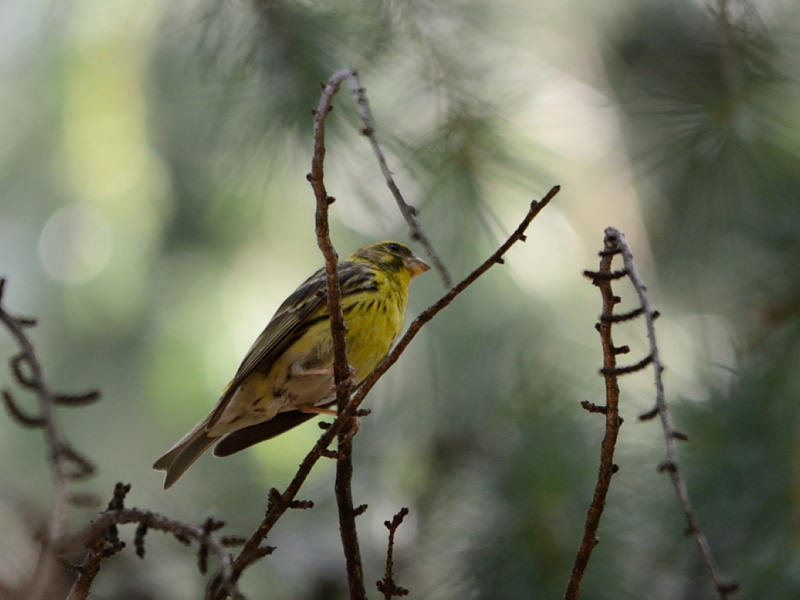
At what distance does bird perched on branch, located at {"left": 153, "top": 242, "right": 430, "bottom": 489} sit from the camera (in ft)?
11.3

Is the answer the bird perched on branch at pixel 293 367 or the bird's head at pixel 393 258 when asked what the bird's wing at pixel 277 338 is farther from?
the bird's head at pixel 393 258

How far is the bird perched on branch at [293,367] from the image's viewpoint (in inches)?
135

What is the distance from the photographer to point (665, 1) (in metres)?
4.45

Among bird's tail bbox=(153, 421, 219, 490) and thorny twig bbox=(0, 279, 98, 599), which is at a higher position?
bird's tail bbox=(153, 421, 219, 490)

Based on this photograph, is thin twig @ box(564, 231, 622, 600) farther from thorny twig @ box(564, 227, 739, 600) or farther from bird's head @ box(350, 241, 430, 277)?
bird's head @ box(350, 241, 430, 277)

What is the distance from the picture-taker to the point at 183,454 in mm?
3393

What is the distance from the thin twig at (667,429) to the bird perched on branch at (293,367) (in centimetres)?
183

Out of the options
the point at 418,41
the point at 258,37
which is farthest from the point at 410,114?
the point at 258,37

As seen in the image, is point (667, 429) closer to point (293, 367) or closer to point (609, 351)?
point (609, 351)

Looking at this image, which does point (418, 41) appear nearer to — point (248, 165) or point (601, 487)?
point (248, 165)

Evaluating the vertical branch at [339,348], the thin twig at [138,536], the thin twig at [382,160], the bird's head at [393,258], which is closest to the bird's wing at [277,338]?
the bird's head at [393,258]

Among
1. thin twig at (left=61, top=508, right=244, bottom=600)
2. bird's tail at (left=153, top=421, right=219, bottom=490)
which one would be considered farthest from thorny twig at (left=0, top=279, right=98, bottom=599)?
bird's tail at (left=153, top=421, right=219, bottom=490)

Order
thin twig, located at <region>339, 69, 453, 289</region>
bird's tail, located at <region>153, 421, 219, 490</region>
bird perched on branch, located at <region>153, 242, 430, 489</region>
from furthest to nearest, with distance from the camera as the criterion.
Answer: bird perched on branch, located at <region>153, 242, 430, 489</region> → bird's tail, located at <region>153, 421, 219, 490</region> → thin twig, located at <region>339, 69, 453, 289</region>

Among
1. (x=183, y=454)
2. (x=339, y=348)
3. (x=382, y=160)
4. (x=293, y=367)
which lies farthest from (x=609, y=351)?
(x=183, y=454)
